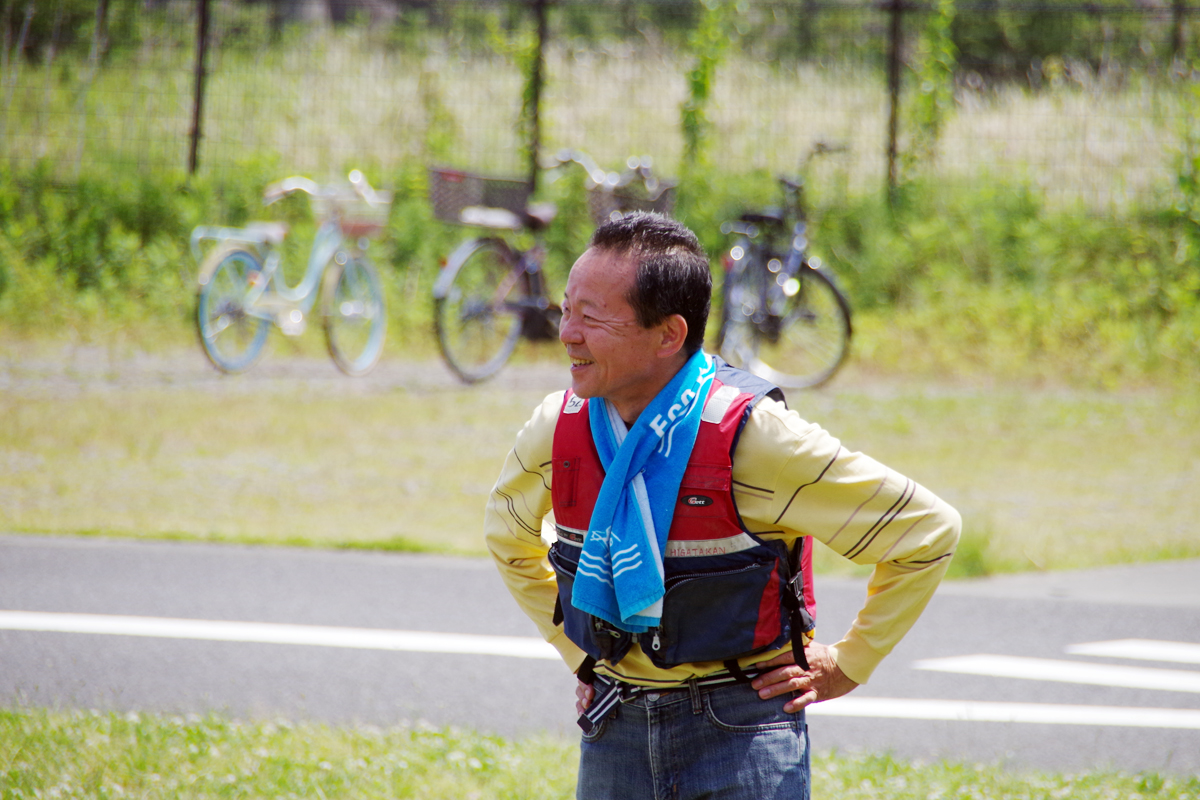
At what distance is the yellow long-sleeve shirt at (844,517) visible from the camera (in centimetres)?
214

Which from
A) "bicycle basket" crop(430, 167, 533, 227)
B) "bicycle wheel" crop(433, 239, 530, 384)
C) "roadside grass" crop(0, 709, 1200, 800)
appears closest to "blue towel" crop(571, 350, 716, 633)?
"roadside grass" crop(0, 709, 1200, 800)

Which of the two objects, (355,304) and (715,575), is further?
(355,304)

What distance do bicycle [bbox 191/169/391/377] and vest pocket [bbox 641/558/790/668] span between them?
844 cm

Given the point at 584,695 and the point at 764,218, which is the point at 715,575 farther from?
the point at 764,218

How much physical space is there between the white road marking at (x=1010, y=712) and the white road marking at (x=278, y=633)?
4.07 ft

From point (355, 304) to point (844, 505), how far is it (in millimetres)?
9021

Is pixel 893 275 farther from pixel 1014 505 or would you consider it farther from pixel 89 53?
pixel 89 53

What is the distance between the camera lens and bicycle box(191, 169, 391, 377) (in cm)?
1017

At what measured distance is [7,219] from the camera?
12898 millimetres

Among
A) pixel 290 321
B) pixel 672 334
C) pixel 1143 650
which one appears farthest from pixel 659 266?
pixel 290 321

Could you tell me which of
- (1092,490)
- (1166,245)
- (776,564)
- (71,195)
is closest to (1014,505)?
(1092,490)

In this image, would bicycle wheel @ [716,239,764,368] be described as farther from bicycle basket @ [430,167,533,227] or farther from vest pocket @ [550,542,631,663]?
vest pocket @ [550,542,631,663]

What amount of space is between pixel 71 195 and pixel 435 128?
402 cm

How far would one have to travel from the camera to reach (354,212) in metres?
10.8
